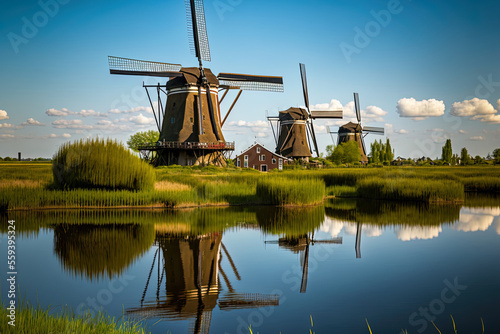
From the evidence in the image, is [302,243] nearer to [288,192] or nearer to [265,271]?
[265,271]

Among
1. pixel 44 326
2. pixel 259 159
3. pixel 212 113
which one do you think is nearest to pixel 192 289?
pixel 44 326

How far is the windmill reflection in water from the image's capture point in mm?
6090

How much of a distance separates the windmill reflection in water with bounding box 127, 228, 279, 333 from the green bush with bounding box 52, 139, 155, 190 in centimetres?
829

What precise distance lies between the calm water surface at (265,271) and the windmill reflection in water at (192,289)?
0.08 feet

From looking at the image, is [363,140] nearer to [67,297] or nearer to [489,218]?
[489,218]

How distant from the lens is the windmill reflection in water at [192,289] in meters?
6.09

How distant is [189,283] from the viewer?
24.6ft

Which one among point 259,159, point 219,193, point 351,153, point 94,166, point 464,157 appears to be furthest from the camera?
point 464,157

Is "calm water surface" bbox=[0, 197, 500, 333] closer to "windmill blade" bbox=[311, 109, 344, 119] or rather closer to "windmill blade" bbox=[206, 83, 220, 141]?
"windmill blade" bbox=[206, 83, 220, 141]

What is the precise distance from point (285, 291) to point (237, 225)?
6.90 meters

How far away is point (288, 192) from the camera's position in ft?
62.5

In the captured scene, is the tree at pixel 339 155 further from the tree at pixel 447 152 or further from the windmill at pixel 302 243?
the windmill at pixel 302 243

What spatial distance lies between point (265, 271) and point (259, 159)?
39748 mm

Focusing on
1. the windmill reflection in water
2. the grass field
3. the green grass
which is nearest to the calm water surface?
the windmill reflection in water
